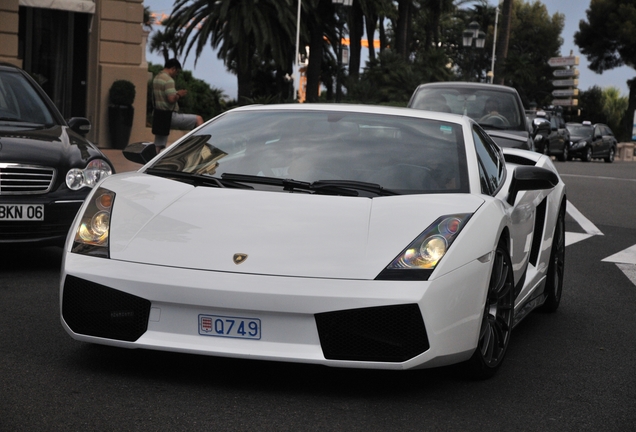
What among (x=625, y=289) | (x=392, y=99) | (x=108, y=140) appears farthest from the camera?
(x=392, y=99)

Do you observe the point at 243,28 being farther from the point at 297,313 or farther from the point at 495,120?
the point at 297,313

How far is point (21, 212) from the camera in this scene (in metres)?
7.56

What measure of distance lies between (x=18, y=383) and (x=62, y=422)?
67 cm

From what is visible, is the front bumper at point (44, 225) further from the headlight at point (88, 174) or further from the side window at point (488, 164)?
the side window at point (488, 164)

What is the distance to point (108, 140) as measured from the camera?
25.3 meters

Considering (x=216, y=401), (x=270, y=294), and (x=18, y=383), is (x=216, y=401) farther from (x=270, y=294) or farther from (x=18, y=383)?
(x=18, y=383)

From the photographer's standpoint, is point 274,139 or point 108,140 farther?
point 108,140

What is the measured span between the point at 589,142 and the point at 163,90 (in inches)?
1334

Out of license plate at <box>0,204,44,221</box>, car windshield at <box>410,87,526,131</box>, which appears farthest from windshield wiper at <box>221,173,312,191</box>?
car windshield at <box>410,87,526,131</box>

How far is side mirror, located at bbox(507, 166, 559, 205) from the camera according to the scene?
5.64 m

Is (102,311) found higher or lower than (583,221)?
higher

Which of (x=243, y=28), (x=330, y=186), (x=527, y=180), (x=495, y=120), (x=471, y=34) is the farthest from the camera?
(x=471, y=34)

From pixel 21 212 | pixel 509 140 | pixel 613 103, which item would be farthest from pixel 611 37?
pixel 21 212

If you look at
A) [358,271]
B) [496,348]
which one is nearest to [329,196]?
[358,271]
